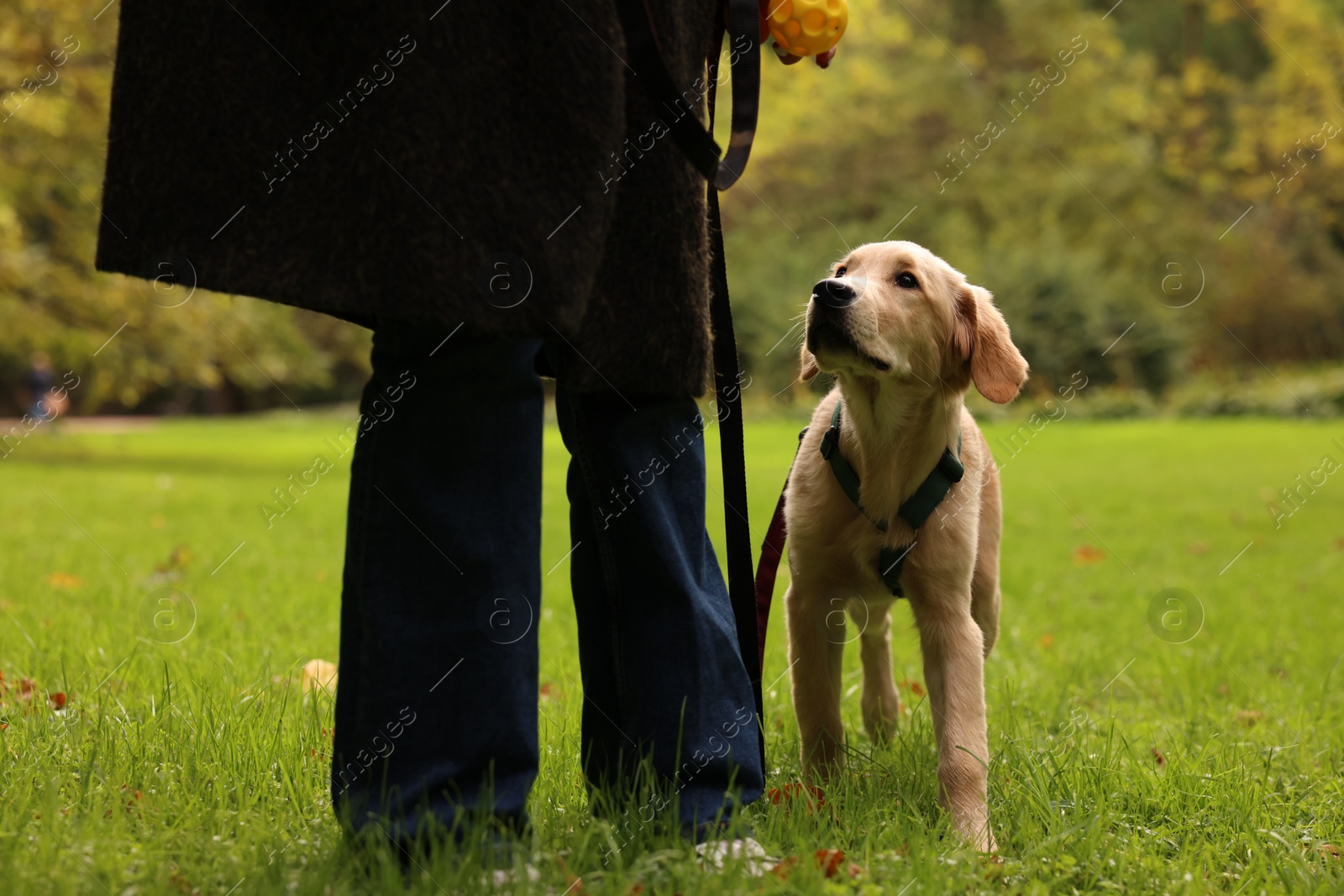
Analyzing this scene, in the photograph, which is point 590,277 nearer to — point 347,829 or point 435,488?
point 435,488

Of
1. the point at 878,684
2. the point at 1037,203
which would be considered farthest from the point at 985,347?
the point at 1037,203

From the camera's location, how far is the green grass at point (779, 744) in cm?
184

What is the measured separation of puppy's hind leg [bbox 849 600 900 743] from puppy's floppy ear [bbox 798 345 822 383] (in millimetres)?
693

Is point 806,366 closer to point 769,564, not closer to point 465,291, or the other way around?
point 769,564

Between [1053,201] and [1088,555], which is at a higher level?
[1053,201]

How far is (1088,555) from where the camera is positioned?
7297mm

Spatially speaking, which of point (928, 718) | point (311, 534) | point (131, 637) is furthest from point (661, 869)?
point (311, 534)

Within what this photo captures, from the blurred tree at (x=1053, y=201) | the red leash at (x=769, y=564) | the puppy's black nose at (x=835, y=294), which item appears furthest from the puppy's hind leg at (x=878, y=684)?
the blurred tree at (x=1053, y=201)

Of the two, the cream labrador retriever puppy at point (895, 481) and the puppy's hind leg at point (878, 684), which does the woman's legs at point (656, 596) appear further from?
the puppy's hind leg at point (878, 684)

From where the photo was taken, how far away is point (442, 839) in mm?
1655

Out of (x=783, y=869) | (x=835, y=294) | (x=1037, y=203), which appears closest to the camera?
(x=783, y=869)

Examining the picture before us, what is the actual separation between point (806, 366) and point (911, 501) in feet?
1.79

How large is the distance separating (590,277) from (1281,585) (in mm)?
6032

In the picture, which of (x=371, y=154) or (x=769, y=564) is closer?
(x=371, y=154)
